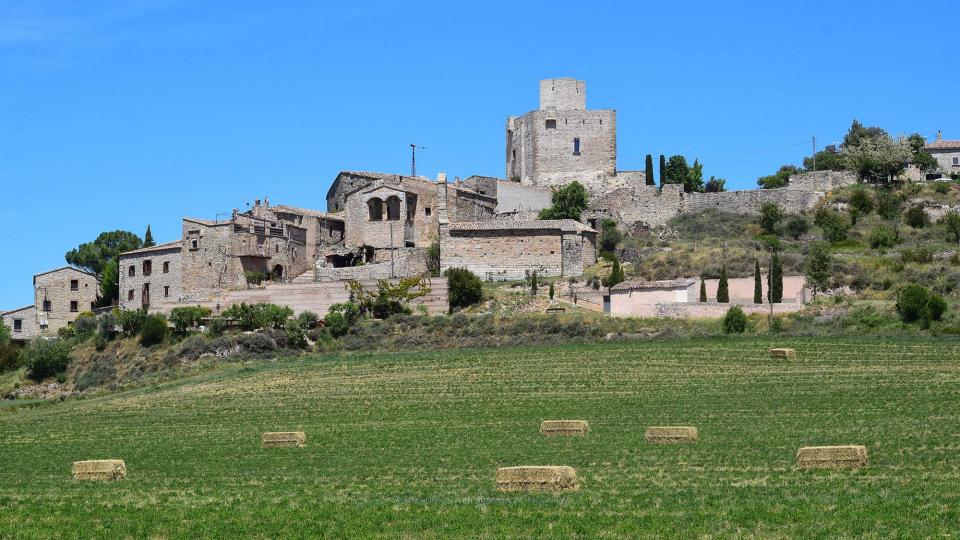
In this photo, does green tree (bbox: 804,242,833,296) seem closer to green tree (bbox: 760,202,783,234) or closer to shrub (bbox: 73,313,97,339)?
green tree (bbox: 760,202,783,234)

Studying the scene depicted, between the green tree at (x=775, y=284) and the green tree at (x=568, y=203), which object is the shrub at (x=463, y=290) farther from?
the green tree at (x=568, y=203)

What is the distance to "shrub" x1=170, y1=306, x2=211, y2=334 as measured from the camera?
67.8m

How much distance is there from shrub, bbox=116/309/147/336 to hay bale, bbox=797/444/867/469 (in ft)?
156

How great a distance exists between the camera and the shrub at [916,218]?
7662cm

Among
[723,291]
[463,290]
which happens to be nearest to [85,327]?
[463,290]

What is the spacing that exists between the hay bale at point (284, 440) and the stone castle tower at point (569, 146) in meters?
54.8

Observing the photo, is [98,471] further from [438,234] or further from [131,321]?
[438,234]

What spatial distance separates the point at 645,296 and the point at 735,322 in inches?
228

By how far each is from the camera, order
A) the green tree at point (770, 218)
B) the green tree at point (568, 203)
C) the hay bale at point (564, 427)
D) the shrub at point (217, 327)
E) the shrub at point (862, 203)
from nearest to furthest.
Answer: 1. the hay bale at point (564, 427)
2. the shrub at point (217, 327)
3. the green tree at point (770, 218)
4. the shrub at point (862, 203)
5. the green tree at point (568, 203)

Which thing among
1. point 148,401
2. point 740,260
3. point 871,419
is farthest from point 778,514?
point 740,260

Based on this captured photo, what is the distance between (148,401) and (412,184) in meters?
33.9

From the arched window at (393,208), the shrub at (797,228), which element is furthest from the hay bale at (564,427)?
the shrub at (797,228)

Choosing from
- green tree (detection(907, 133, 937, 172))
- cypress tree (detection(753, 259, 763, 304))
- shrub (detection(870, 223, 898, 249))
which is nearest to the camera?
cypress tree (detection(753, 259, 763, 304))

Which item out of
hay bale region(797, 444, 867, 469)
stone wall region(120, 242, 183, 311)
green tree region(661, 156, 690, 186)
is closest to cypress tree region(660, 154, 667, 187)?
green tree region(661, 156, 690, 186)
